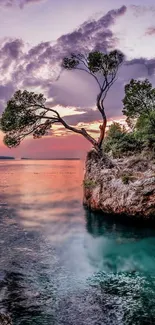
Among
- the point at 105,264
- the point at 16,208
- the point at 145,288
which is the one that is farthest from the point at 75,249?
the point at 16,208

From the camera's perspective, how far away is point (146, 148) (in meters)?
40.3

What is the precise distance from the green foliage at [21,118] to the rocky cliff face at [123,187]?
8.80m

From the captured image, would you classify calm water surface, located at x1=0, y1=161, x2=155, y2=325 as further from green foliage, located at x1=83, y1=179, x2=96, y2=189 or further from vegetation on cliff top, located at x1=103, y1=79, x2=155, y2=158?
vegetation on cliff top, located at x1=103, y1=79, x2=155, y2=158

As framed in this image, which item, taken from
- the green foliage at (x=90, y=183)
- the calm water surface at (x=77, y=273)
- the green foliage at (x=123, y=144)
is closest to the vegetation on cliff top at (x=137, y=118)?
the green foliage at (x=123, y=144)

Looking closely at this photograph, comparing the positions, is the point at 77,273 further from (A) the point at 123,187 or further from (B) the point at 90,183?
(B) the point at 90,183

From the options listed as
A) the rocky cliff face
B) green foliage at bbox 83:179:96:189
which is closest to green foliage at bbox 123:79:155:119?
the rocky cliff face

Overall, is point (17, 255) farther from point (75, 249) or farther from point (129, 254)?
point (129, 254)

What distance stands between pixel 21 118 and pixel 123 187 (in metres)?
13.5

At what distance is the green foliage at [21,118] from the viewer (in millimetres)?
32219

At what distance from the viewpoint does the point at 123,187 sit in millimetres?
33938

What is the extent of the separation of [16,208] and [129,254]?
89.3 feet

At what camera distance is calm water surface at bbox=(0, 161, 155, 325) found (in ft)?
46.9

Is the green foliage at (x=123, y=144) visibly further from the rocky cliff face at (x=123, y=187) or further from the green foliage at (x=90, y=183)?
the green foliage at (x=90, y=183)

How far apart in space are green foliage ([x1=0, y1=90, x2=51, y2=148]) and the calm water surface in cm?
1006
